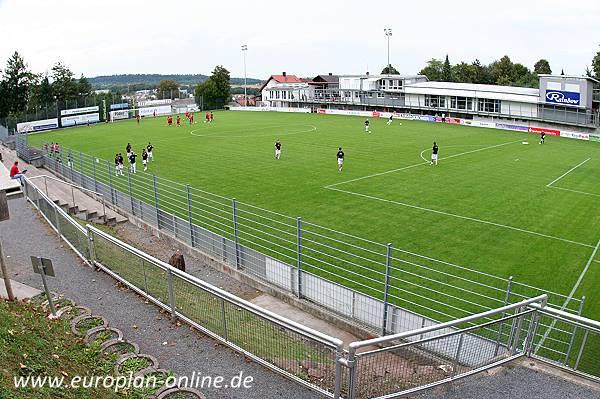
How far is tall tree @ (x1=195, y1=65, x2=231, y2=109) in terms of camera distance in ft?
309

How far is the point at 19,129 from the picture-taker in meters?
60.8

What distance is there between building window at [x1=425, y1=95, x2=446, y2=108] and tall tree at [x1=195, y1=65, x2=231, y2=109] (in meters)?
38.4

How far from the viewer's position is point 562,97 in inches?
2205


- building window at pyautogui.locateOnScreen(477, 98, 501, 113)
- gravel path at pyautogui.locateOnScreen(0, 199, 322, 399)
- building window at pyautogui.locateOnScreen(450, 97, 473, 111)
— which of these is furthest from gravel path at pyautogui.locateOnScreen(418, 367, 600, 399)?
building window at pyautogui.locateOnScreen(450, 97, 473, 111)

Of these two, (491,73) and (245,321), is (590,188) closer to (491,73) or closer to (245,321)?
(245,321)

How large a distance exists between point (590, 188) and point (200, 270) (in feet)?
73.5

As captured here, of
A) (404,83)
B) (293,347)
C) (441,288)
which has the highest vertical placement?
(404,83)

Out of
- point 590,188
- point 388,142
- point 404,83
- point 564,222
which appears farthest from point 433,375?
point 404,83

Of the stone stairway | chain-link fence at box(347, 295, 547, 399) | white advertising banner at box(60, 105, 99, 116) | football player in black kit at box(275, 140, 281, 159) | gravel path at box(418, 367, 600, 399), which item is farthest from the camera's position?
white advertising banner at box(60, 105, 99, 116)

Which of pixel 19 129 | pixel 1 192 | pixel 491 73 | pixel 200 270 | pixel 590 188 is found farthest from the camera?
pixel 491 73

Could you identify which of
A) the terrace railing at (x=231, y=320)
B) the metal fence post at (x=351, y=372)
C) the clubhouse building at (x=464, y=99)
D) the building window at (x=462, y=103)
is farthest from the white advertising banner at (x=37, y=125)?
the metal fence post at (x=351, y=372)

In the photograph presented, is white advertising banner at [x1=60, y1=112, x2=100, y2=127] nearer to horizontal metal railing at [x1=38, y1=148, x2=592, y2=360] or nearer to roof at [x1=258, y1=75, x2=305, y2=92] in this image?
roof at [x1=258, y1=75, x2=305, y2=92]

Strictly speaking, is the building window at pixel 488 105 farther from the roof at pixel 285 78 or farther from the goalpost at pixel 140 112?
the roof at pixel 285 78

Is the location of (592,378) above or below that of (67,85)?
below
